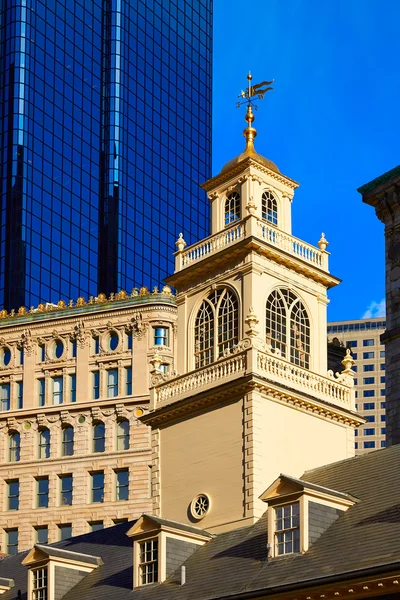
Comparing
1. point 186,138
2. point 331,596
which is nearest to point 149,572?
point 331,596

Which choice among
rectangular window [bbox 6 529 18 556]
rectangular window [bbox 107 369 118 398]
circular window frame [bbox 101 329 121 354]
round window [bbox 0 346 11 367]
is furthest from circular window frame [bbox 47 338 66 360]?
rectangular window [bbox 6 529 18 556]

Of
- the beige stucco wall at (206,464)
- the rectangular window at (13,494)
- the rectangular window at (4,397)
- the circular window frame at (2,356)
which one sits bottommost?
the beige stucco wall at (206,464)

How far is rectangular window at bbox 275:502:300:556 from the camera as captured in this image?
41.3m

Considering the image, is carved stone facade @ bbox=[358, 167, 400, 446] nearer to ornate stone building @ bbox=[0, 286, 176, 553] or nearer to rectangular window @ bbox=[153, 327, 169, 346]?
ornate stone building @ bbox=[0, 286, 176, 553]

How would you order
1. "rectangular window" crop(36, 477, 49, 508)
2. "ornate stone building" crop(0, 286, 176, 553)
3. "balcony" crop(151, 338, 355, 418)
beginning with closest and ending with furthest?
"balcony" crop(151, 338, 355, 418)
"ornate stone building" crop(0, 286, 176, 553)
"rectangular window" crop(36, 477, 49, 508)

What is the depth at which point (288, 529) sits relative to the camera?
41594mm

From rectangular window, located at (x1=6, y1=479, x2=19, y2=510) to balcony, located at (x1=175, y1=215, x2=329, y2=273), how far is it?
191ft

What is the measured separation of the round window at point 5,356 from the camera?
114250 millimetres

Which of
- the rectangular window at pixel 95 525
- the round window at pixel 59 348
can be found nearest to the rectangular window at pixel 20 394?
the round window at pixel 59 348

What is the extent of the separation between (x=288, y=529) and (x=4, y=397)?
74417mm

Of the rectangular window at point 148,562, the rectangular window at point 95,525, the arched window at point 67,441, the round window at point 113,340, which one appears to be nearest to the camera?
the rectangular window at point 148,562

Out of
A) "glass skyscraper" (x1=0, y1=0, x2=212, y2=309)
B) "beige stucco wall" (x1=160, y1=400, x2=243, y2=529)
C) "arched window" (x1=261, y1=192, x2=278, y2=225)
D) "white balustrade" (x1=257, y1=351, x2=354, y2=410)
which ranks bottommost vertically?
"beige stucco wall" (x1=160, y1=400, x2=243, y2=529)

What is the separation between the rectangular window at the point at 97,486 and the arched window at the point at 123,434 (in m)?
2.52

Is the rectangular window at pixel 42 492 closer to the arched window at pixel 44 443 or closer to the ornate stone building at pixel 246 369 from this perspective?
the arched window at pixel 44 443
